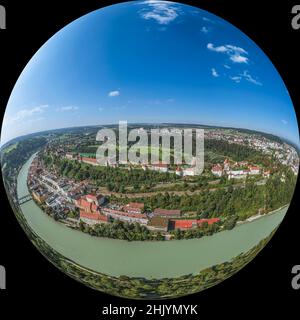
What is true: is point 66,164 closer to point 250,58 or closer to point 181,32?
point 181,32

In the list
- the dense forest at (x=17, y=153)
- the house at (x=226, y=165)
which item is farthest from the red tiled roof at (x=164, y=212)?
the dense forest at (x=17, y=153)

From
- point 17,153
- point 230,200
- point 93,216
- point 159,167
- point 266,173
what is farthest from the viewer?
point 17,153

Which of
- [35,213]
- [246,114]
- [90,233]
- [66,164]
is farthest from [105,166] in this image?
[246,114]

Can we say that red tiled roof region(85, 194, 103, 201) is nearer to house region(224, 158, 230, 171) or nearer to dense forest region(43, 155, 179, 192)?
dense forest region(43, 155, 179, 192)

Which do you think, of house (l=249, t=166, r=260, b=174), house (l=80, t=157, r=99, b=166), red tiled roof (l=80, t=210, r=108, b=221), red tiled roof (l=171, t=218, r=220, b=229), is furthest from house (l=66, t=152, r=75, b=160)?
house (l=249, t=166, r=260, b=174)

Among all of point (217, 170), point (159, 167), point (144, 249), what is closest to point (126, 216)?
point (144, 249)

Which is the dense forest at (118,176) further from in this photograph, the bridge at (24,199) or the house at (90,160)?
the bridge at (24,199)

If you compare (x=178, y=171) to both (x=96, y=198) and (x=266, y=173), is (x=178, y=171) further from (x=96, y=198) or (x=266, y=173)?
(x=266, y=173)
